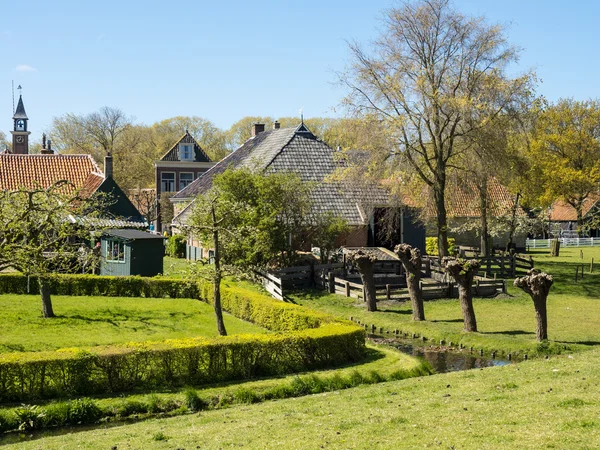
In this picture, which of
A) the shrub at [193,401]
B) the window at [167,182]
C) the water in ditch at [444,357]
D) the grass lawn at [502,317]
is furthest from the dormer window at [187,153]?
the shrub at [193,401]

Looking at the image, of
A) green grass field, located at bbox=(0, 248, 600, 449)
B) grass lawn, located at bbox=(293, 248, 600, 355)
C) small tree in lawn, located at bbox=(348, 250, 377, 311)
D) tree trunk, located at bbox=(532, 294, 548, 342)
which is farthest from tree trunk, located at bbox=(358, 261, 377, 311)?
green grass field, located at bbox=(0, 248, 600, 449)

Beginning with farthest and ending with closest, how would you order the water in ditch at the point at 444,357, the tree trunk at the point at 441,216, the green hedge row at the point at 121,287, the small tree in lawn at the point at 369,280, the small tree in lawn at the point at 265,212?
1. the tree trunk at the point at 441,216
2. the small tree in lawn at the point at 265,212
3. the green hedge row at the point at 121,287
4. the small tree in lawn at the point at 369,280
5. the water in ditch at the point at 444,357

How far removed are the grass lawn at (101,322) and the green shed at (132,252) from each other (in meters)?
5.02

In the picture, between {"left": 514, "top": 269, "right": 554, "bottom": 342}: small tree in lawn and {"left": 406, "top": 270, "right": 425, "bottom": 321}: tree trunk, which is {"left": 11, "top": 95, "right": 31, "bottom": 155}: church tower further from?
{"left": 514, "top": 269, "right": 554, "bottom": 342}: small tree in lawn

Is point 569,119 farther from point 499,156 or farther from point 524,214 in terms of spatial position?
point 499,156

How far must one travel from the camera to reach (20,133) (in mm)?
89812

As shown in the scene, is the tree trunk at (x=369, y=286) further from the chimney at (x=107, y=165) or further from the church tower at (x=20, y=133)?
the church tower at (x=20, y=133)

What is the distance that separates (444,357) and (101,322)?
11077mm

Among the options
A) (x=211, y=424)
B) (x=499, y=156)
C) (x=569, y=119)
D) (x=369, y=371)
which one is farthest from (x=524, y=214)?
(x=211, y=424)

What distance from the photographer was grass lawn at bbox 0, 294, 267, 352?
20.8m

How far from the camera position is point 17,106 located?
3627 inches

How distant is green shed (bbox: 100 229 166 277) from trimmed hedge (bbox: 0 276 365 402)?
16.6 metres

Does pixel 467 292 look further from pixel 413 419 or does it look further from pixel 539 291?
pixel 413 419

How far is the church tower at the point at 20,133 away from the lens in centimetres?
8931
